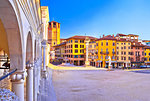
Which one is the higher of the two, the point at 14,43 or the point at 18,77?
the point at 14,43

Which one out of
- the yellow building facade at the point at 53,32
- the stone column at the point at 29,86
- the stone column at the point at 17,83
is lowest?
the stone column at the point at 29,86

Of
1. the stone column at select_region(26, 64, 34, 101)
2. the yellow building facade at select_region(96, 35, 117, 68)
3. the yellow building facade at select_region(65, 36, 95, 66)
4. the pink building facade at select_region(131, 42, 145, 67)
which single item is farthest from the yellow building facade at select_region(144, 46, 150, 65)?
the stone column at select_region(26, 64, 34, 101)

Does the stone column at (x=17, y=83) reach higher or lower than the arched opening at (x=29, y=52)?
lower

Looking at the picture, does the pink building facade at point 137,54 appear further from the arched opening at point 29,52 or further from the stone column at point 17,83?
the stone column at point 17,83

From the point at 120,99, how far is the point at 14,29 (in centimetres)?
888

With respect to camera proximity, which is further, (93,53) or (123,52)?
(93,53)

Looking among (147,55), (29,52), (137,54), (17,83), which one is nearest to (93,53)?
(137,54)

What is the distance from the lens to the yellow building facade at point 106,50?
51.2m

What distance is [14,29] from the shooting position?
2.39m

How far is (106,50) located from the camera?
51.4 m

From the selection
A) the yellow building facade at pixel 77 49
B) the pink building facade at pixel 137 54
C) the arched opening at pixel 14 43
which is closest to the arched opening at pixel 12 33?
the arched opening at pixel 14 43

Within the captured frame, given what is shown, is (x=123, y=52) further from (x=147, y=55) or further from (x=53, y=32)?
(x=53, y=32)

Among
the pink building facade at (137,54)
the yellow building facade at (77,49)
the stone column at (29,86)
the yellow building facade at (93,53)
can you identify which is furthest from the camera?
the yellow building facade at (77,49)

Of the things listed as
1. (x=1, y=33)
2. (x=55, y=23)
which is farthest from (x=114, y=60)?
(x=1, y=33)
